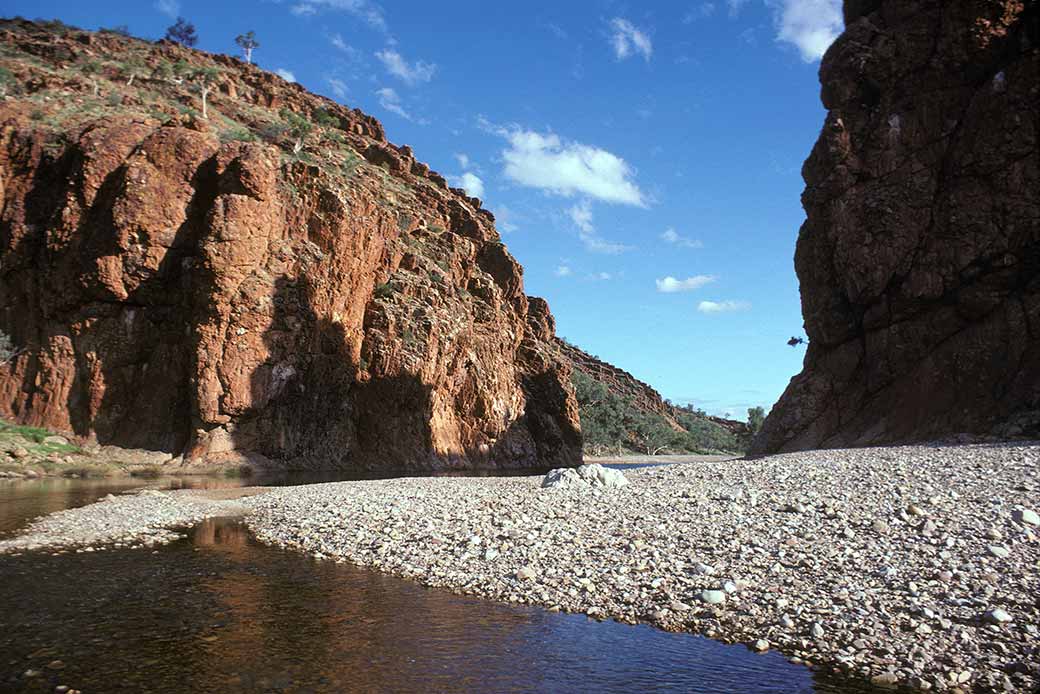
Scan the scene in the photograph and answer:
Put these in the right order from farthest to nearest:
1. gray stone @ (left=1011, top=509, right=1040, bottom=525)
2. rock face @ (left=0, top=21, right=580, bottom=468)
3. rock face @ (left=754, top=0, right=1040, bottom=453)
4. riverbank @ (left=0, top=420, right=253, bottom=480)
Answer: rock face @ (left=0, top=21, right=580, bottom=468) < riverbank @ (left=0, top=420, right=253, bottom=480) < rock face @ (left=754, top=0, right=1040, bottom=453) < gray stone @ (left=1011, top=509, right=1040, bottom=525)

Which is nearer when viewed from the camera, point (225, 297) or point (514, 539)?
point (514, 539)

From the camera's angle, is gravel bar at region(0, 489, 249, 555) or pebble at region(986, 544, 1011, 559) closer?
pebble at region(986, 544, 1011, 559)

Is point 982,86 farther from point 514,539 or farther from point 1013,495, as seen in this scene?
point 514,539

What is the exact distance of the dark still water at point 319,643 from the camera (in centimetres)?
704

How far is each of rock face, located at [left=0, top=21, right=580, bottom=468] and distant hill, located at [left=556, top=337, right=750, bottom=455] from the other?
40.5 metres

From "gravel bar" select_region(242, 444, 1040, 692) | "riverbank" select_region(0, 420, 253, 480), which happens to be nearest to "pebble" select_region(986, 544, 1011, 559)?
"gravel bar" select_region(242, 444, 1040, 692)

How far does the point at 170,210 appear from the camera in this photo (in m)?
44.0

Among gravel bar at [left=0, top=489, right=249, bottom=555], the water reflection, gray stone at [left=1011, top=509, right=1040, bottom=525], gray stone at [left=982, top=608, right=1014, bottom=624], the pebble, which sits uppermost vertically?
gray stone at [left=1011, top=509, right=1040, bottom=525]

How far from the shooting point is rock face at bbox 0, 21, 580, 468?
41.9m

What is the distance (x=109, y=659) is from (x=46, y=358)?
42587 mm

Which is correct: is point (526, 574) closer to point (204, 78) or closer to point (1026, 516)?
point (1026, 516)

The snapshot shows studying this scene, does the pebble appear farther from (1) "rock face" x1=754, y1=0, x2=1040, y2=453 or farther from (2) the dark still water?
(1) "rock face" x1=754, y1=0, x2=1040, y2=453

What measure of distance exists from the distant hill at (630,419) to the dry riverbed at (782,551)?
77.8 metres

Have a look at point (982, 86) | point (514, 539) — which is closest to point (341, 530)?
point (514, 539)
